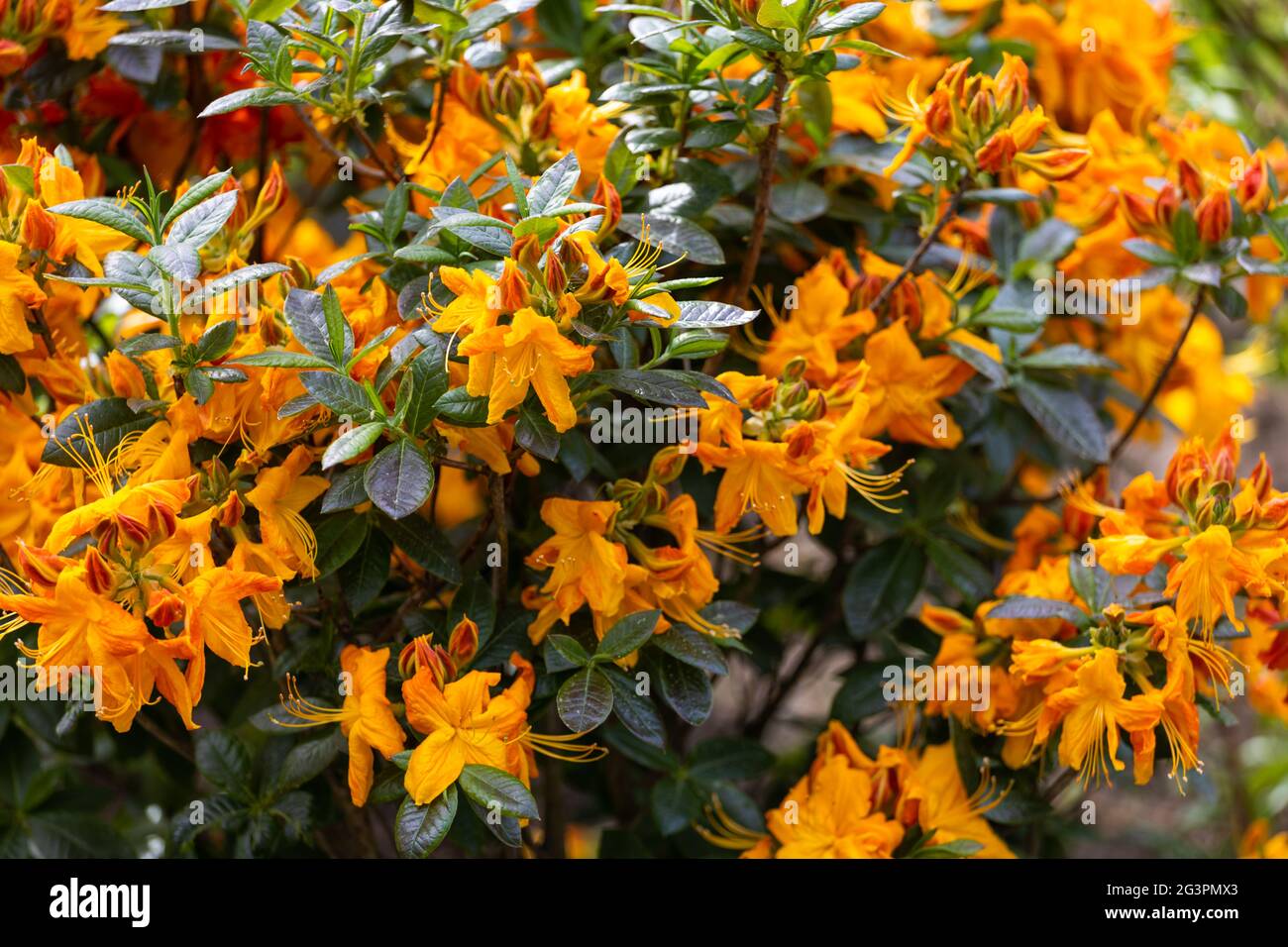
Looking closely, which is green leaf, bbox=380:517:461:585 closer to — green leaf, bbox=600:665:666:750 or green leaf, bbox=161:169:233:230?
green leaf, bbox=600:665:666:750

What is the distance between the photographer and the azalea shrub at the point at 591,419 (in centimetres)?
110

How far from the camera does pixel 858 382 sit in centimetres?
126

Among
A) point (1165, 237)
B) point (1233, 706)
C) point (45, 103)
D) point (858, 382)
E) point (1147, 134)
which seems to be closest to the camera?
point (858, 382)

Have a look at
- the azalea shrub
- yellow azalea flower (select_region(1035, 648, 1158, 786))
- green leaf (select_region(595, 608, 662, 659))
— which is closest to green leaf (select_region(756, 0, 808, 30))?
the azalea shrub

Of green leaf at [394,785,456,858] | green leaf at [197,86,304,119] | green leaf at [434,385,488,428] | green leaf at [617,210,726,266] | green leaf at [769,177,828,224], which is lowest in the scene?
green leaf at [394,785,456,858]

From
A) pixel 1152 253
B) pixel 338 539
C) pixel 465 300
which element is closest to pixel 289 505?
pixel 338 539

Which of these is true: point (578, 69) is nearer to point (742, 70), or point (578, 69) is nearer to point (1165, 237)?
point (742, 70)

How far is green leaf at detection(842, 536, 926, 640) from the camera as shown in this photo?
150 cm

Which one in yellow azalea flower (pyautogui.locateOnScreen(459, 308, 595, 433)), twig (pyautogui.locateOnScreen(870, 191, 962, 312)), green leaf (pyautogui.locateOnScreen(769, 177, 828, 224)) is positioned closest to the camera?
yellow azalea flower (pyautogui.locateOnScreen(459, 308, 595, 433))

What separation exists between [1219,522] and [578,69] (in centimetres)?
87

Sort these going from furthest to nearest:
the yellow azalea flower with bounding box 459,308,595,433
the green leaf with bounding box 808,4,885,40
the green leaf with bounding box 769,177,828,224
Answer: the green leaf with bounding box 769,177,828,224 → the green leaf with bounding box 808,4,885,40 → the yellow azalea flower with bounding box 459,308,595,433

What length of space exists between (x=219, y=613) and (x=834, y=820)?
2.14 feet
